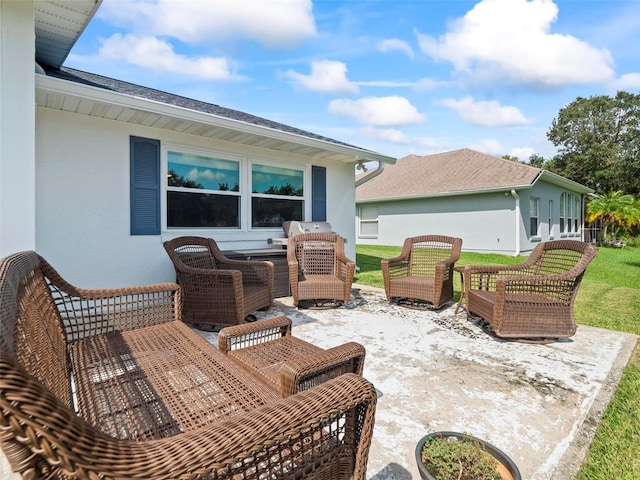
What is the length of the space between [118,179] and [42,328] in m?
3.75

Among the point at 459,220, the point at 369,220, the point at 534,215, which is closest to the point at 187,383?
the point at 459,220

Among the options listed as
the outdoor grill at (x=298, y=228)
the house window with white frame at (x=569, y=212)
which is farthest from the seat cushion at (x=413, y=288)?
the house window with white frame at (x=569, y=212)

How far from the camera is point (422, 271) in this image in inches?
215

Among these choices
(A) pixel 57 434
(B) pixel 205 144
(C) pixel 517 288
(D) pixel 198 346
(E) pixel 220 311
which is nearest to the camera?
(A) pixel 57 434

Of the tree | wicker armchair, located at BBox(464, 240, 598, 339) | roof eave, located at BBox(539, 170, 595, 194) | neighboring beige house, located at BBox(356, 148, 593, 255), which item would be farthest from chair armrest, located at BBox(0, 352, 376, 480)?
the tree

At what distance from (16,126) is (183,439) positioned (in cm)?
333

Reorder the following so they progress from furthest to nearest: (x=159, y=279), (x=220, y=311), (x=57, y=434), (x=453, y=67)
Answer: (x=453, y=67), (x=159, y=279), (x=220, y=311), (x=57, y=434)

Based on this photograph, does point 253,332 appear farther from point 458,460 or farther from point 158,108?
point 158,108

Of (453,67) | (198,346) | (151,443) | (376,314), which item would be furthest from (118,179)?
(453,67)

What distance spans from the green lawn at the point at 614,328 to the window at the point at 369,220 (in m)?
5.91

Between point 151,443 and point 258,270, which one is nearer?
point 151,443

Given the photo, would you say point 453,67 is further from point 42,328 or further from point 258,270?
point 42,328

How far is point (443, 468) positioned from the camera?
1.46m

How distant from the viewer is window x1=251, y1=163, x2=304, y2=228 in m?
6.21
